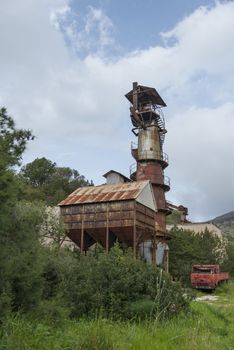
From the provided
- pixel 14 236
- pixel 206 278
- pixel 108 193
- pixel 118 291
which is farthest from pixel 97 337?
pixel 108 193

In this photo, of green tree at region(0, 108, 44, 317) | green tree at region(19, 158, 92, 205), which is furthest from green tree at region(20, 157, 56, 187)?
green tree at region(0, 108, 44, 317)

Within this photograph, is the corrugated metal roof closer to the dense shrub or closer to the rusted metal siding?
the rusted metal siding

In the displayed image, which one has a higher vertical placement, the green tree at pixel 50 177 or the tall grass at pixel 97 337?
the green tree at pixel 50 177

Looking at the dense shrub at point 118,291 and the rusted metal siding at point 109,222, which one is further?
the rusted metal siding at point 109,222

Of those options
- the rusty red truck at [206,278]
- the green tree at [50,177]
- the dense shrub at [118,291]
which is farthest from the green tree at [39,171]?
the dense shrub at [118,291]

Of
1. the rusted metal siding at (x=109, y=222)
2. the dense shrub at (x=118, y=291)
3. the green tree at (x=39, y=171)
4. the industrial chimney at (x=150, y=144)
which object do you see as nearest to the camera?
the dense shrub at (x=118, y=291)

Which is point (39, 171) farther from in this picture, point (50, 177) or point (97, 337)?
point (97, 337)

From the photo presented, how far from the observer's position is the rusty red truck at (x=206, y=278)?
33.0 metres

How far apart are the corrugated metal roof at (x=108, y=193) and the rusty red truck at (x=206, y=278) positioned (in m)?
7.71

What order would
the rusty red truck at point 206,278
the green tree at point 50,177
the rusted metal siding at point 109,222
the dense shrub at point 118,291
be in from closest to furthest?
1. the dense shrub at point 118,291
2. the rusty red truck at point 206,278
3. the rusted metal siding at point 109,222
4. the green tree at point 50,177

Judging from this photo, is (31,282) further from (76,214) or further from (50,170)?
(50,170)

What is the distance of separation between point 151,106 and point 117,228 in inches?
667

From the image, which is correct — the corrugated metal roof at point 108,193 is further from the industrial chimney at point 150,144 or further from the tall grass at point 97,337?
the tall grass at point 97,337

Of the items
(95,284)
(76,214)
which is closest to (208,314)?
(95,284)
